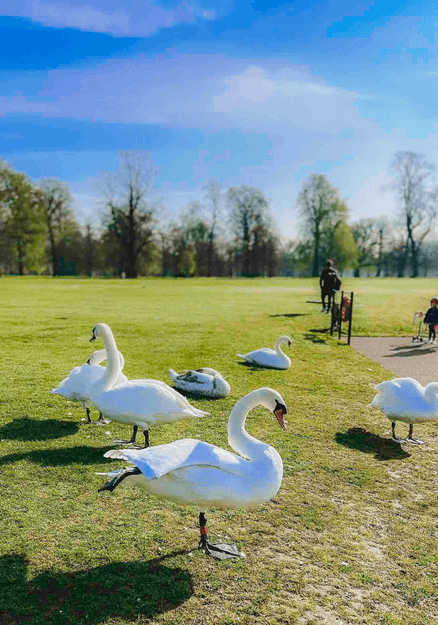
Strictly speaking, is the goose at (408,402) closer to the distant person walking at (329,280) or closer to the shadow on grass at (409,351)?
the shadow on grass at (409,351)

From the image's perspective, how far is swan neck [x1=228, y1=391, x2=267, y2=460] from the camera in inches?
180

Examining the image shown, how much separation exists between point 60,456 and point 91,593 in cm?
268

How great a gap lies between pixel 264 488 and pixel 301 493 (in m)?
1.61

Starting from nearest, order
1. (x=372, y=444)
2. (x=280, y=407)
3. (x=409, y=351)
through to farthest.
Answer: (x=280, y=407), (x=372, y=444), (x=409, y=351)

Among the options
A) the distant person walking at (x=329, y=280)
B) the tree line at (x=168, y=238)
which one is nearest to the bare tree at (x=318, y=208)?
the tree line at (x=168, y=238)

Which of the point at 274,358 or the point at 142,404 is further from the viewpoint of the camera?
the point at 274,358

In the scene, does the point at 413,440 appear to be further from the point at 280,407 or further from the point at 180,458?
the point at 180,458

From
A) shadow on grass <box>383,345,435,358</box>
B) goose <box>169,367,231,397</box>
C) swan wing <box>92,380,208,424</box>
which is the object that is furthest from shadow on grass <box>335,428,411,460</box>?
shadow on grass <box>383,345,435,358</box>

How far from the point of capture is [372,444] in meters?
7.32

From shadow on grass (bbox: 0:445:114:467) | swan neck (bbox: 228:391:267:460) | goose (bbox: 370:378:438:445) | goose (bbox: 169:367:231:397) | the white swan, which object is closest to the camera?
swan neck (bbox: 228:391:267:460)

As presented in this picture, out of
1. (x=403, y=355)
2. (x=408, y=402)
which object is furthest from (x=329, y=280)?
(x=408, y=402)

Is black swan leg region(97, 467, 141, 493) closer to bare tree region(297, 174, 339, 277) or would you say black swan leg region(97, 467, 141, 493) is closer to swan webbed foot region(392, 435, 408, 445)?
swan webbed foot region(392, 435, 408, 445)

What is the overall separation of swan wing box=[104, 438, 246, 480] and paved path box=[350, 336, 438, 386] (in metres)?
8.18

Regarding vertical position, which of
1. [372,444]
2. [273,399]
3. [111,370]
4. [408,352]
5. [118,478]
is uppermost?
[273,399]
